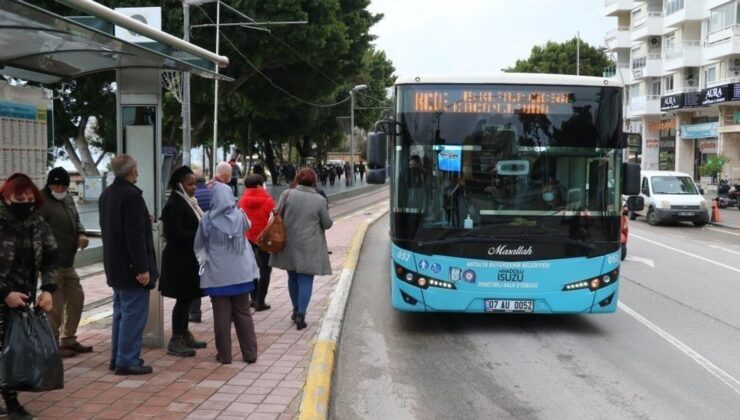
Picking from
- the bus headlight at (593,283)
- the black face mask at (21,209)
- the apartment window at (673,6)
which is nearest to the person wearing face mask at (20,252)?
the black face mask at (21,209)

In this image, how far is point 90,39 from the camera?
16.9 feet

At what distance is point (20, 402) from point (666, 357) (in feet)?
19.2

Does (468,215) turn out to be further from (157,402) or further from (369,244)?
(369,244)

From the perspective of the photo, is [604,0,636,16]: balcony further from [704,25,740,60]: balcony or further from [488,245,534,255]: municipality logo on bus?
[488,245,534,255]: municipality logo on bus

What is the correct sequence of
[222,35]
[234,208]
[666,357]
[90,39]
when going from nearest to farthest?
[90,39] → [234,208] → [666,357] → [222,35]

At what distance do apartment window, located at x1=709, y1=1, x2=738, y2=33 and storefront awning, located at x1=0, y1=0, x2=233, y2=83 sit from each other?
4388 cm

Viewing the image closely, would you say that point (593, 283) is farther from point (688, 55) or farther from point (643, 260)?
point (688, 55)

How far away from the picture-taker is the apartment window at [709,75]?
47166 millimetres

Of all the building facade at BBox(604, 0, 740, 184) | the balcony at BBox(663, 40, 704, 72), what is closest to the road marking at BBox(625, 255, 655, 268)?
the building facade at BBox(604, 0, 740, 184)

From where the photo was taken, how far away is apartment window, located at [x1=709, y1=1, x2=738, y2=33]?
43.0m

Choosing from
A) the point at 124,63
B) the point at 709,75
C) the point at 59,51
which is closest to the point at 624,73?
the point at 709,75

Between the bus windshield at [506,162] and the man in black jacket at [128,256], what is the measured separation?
3.11 metres

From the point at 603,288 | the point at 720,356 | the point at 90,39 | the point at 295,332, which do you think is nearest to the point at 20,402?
the point at 90,39

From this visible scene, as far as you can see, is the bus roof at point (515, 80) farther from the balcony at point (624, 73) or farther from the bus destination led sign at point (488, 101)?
the balcony at point (624, 73)
